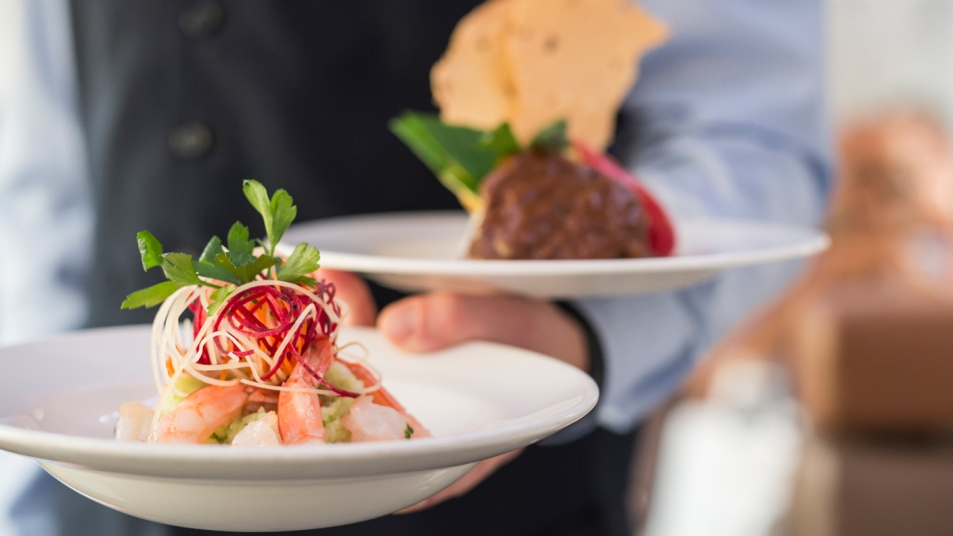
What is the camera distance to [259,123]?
1.55 metres

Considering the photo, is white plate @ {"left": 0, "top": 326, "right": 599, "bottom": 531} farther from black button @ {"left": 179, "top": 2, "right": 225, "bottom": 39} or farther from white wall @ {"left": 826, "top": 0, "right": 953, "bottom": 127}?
white wall @ {"left": 826, "top": 0, "right": 953, "bottom": 127}

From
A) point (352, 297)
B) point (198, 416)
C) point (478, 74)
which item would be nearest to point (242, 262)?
point (198, 416)

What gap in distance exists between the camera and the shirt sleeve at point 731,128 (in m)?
1.58

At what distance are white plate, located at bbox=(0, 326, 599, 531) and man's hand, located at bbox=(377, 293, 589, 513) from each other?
0.02 metres

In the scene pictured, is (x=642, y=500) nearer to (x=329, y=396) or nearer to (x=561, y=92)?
(x=561, y=92)

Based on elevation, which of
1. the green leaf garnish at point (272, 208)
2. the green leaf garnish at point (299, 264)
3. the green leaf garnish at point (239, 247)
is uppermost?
the green leaf garnish at point (272, 208)

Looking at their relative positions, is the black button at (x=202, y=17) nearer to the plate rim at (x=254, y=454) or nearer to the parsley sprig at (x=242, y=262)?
the parsley sprig at (x=242, y=262)

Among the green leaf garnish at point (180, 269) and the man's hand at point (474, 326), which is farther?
the man's hand at point (474, 326)

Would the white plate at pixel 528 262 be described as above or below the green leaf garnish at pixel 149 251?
below

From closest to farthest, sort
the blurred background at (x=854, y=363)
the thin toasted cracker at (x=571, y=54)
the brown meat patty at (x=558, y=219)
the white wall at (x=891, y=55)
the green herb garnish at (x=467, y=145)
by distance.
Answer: the brown meat patty at (x=558, y=219)
the green herb garnish at (x=467, y=145)
the thin toasted cracker at (x=571, y=54)
the blurred background at (x=854, y=363)
the white wall at (x=891, y=55)

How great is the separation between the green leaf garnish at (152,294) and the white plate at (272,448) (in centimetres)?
12

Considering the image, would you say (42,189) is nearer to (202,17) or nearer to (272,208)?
(202,17)

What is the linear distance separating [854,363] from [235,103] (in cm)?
320

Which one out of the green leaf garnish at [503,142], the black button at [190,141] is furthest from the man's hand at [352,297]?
the black button at [190,141]
